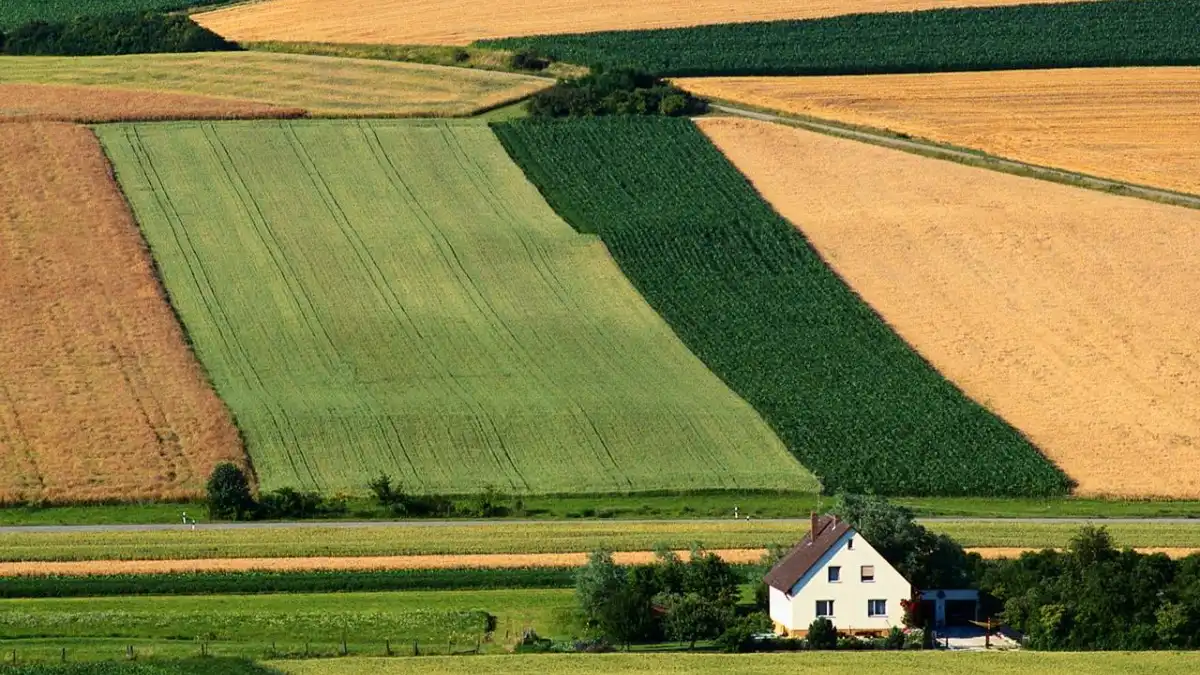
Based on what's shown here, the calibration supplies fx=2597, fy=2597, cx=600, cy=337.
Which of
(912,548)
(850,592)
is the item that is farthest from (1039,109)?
(850,592)

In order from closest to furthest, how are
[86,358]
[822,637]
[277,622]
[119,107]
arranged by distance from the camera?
[822,637] < [277,622] < [86,358] < [119,107]

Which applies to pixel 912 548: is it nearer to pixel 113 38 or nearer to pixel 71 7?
pixel 113 38

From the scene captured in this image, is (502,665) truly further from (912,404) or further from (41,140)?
(41,140)

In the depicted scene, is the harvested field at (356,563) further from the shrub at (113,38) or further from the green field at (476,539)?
the shrub at (113,38)

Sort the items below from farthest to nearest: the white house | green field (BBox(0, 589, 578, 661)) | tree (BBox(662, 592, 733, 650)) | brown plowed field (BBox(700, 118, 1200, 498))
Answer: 1. brown plowed field (BBox(700, 118, 1200, 498))
2. the white house
3. tree (BBox(662, 592, 733, 650))
4. green field (BBox(0, 589, 578, 661))

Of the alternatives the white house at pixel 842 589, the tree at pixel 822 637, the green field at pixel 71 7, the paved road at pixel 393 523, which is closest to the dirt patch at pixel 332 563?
the paved road at pixel 393 523

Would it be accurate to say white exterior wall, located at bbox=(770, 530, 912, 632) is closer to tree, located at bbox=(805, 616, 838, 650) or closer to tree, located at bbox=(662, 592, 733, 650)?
tree, located at bbox=(805, 616, 838, 650)

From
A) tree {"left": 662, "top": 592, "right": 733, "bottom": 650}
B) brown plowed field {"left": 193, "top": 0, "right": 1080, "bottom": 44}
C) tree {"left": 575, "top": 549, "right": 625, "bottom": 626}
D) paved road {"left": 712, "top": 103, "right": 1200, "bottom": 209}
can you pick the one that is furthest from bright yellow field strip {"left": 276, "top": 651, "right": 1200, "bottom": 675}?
brown plowed field {"left": 193, "top": 0, "right": 1080, "bottom": 44}
